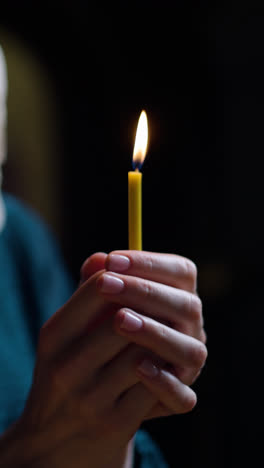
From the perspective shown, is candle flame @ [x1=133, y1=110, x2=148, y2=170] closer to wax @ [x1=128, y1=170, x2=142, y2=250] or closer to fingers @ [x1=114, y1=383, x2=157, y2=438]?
wax @ [x1=128, y1=170, x2=142, y2=250]

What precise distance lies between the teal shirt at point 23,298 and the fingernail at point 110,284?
336 mm

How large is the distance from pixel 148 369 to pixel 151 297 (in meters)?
0.05

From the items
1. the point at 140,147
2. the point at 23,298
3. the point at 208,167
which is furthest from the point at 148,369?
the point at 208,167

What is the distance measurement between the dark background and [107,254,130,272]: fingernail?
735 mm

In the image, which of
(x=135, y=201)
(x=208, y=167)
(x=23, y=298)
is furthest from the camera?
(x=208, y=167)

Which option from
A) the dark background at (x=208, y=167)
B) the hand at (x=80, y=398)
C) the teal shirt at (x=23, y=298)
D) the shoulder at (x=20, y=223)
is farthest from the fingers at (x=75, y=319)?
the dark background at (x=208, y=167)

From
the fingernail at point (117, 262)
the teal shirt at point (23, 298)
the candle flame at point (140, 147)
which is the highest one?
the candle flame at point (140, 147)

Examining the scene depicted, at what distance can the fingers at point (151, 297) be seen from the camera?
282 mm

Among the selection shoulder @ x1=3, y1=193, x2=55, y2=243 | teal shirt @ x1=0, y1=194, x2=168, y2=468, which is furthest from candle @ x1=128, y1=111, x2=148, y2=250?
shoulder @ x1=3, y1=193, x2=55, y2=243

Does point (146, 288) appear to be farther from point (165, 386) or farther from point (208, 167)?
point (208, 167)

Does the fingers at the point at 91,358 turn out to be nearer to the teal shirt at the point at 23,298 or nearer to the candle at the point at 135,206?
the candle at the point at 135,206

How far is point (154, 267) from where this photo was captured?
30cm

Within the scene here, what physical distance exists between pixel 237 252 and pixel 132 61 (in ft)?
1.87

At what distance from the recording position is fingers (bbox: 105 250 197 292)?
0.95ft
